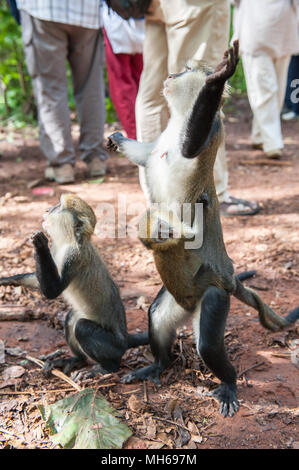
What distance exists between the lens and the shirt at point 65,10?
5578mm

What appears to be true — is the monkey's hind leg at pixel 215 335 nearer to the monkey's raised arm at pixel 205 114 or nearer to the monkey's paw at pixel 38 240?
the monkey's raised arm at pixel 205 114

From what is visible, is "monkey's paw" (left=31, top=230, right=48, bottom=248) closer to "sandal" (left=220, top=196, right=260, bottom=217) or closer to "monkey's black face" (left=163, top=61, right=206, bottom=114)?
"monkey's black face" (left=163, top=61, right=206, bottom=114)

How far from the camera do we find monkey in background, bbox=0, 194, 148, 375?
3119 millimetres

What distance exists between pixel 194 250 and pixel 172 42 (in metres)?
2.32

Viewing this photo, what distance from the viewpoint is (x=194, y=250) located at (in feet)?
9.45

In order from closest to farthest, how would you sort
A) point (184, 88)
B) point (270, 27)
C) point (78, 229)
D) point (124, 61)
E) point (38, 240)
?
point (38, 240), point (184, 88), point (78, 229), point (124, 61), point (270, 27)

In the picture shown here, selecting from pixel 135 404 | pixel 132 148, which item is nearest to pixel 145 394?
pixel 135 404

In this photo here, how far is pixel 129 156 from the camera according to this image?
3.35 meters

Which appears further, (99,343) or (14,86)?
(14,86)

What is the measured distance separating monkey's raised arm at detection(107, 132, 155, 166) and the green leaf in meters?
1.48

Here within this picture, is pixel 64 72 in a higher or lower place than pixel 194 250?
higher

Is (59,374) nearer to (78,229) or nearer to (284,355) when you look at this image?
(78,229)

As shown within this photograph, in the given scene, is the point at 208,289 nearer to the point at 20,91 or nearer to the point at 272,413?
the point at 272,413

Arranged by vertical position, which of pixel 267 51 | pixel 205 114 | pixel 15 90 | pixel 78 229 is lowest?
pixel 15 90
